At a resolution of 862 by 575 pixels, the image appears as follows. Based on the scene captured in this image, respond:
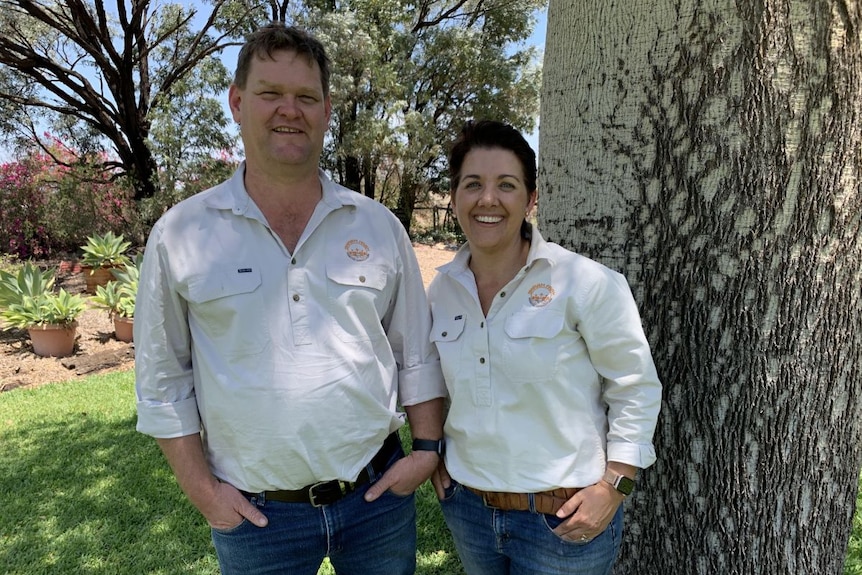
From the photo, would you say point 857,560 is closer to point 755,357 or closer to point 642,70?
point 755,357

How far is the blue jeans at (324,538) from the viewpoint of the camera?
1.71 metres

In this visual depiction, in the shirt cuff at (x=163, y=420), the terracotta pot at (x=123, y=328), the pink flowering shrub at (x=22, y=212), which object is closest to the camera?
the shirt cuff at (x=163, y=420)

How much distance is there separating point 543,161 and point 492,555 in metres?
1.40

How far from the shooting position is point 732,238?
6.08 ft

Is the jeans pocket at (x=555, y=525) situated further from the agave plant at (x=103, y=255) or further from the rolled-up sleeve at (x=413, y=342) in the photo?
the agave plant at (x=103, y=255)

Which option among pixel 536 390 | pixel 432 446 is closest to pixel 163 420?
pixel 432 446

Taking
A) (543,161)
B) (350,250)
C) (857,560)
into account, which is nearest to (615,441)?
(350,250)

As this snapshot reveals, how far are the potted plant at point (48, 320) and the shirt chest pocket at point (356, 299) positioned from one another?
661 cm

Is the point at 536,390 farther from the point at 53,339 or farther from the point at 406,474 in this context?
the point at 53,339

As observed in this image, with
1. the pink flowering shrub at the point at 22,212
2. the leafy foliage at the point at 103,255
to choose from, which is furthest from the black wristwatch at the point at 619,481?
the pink flowering shrub at the point at 22,212

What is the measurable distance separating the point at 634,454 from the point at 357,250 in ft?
3.23

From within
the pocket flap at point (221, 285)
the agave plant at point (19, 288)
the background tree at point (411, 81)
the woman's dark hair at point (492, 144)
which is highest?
the background tree at point (411, 81)

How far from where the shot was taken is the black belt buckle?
5.57 feet

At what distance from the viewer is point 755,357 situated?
6.20 ft
